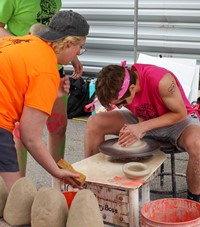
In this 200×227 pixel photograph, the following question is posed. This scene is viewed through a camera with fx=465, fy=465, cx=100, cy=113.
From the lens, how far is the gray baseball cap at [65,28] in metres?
2.46

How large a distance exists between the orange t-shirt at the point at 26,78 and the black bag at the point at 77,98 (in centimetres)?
335

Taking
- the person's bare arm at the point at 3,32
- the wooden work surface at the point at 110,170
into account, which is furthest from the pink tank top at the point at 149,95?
the person's bare arm at the point at 3,32

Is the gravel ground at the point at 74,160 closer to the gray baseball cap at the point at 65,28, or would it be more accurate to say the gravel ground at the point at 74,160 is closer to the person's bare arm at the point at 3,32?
the person's bare arm at the point at 3,32

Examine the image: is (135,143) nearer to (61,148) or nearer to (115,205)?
(115,205)

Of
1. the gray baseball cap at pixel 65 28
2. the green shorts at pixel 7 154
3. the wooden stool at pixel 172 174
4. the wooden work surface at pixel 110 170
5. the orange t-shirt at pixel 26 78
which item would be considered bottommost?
the wooden stool at pixel 172 174

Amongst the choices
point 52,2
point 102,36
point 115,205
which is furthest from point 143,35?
point 115,205

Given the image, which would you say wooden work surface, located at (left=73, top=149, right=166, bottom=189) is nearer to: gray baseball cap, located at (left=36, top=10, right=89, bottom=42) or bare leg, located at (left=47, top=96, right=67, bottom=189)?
bare leg, located at (left=47, top=96, right=67, bottom=189)

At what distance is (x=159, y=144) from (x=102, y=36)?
3359 mm

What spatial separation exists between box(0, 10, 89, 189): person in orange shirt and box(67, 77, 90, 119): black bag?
3261mm

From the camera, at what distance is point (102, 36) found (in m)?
6.07

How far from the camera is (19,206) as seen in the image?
1768 mm

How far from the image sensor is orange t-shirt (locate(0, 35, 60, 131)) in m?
2.28

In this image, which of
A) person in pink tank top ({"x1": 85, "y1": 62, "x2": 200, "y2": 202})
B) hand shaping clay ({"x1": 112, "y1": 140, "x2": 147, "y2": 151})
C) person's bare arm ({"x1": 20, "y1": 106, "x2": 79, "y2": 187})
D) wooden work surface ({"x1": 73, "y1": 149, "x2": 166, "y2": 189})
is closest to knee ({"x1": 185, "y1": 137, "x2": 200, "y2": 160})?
person in pink tank top ({"x1": 85, "y1": 62, "x2": 200, "y2": 202})

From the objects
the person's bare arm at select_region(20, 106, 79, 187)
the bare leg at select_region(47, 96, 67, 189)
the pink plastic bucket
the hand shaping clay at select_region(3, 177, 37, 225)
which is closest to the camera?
the hand shaping clay at select_region(3, 177, 37, 225)
